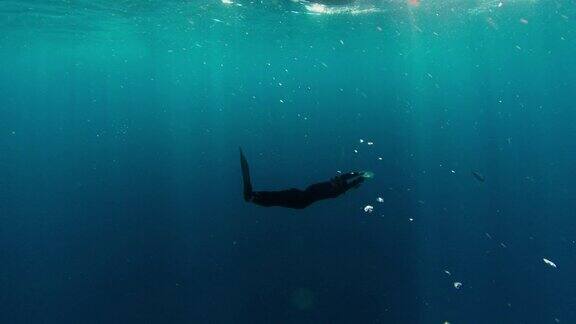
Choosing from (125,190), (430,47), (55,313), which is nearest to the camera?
(55,313)

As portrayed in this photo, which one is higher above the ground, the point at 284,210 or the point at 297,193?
the point at 297,193

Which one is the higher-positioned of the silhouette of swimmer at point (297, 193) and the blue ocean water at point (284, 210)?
the silhouette of swimmer at point (297, 193)

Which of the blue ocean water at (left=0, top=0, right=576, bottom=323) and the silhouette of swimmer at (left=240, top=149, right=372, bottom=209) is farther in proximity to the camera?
the blue ocean water at (left=0, top=0, right=576, bottom=323)

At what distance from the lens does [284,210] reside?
20.6 meters

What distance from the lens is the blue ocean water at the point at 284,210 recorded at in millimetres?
15727

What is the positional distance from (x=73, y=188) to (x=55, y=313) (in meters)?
15.3

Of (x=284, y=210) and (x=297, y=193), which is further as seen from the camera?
(x=284, y=210)

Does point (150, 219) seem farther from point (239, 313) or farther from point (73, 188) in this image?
point (73, 188)

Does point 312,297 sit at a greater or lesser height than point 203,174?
greater

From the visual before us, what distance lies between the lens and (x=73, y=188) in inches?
1144

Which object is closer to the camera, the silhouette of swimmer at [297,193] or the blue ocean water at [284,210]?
the silhouette of swimmer at [297,193]

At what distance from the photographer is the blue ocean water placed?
1573 centimetres

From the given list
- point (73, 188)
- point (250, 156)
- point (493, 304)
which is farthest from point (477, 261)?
point (73, 188)

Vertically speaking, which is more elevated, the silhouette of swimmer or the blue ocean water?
the silhouette of swimmer
